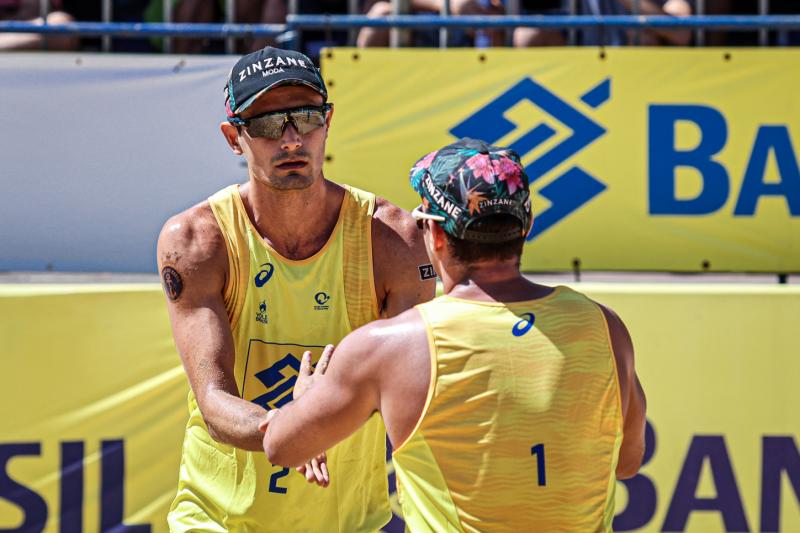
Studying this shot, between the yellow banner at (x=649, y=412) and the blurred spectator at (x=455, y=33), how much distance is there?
1.68 meters

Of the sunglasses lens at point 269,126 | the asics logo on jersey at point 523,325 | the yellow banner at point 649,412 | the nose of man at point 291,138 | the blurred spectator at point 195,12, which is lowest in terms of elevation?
the yellow banner at point 649,412

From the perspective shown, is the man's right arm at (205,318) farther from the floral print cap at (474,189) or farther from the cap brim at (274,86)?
the floral print cap at (474,189)

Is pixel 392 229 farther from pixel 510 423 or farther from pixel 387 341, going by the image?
pixel 510 423

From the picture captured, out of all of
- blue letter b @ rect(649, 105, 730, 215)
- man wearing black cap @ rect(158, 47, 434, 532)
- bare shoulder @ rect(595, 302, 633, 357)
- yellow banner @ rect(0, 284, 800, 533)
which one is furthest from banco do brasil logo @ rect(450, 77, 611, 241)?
bare shoulder @ rect(595, 302, 633, 357)

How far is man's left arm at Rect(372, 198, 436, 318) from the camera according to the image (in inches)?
128

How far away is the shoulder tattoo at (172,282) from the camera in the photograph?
3.16 meters

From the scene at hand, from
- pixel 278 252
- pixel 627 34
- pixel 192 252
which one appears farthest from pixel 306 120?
pixel 627 34

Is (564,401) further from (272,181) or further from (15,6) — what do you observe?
(15,6)

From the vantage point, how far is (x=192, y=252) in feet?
10.4

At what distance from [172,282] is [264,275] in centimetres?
25

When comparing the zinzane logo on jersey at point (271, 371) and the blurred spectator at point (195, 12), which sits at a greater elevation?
the blurred spectator at point (195, 12)

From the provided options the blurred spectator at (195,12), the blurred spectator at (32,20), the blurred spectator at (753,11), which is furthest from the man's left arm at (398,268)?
the blurred spectator at (753,11)

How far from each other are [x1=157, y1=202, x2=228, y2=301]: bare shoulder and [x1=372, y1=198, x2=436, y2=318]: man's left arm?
436mm

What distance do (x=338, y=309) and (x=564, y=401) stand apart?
999 mm
